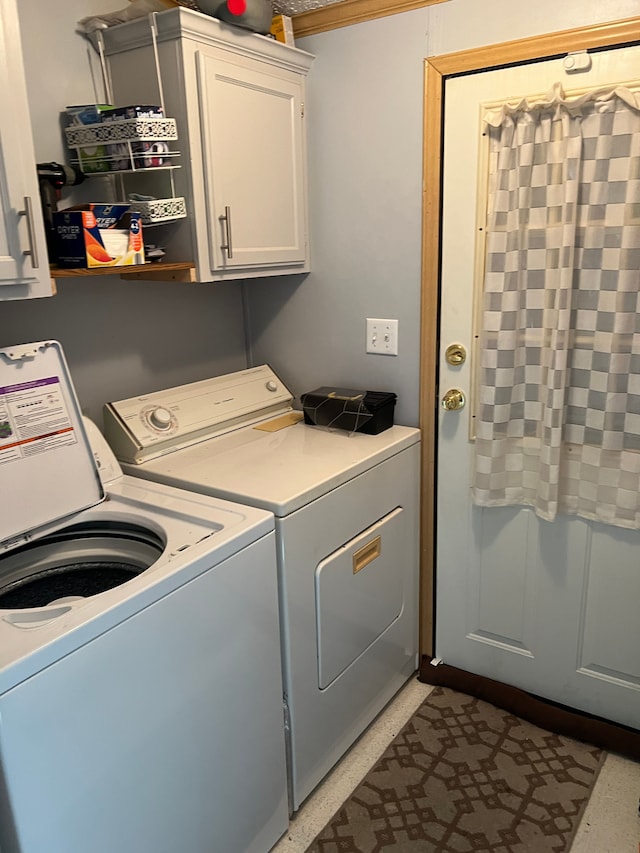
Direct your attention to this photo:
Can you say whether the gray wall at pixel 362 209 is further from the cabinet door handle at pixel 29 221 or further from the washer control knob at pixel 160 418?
the cabinet door handle at pixel 29 221

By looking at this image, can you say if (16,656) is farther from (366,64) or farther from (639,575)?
(366,64)

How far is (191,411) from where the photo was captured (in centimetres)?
211

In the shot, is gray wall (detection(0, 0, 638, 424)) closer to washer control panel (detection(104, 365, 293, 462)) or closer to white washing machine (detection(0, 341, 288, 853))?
washer control panel (detection(104, 365, 293, 462))

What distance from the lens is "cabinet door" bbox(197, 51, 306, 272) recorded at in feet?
6.00

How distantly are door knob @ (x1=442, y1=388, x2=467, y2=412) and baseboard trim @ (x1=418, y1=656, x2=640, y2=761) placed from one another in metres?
0.93

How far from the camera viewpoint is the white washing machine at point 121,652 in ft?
3.63

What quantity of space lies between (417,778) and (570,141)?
5.97ft

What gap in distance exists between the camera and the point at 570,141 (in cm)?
172

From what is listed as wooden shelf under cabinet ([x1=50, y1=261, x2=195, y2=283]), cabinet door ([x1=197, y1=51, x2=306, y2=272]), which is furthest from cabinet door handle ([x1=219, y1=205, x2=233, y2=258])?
wooden shelf under cabinet ([x1=50, y1=261, x2=195, y2=283])

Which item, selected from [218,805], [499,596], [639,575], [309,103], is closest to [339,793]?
[218,805]

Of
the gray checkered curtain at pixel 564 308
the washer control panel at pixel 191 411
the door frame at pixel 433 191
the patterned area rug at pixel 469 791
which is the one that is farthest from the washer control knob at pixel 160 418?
the patterned area rug at pixel 469 791

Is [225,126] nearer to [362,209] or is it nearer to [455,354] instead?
[362,209]

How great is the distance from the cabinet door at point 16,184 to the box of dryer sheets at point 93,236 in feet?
0.43

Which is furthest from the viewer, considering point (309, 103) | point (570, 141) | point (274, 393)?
point (274, 393)
